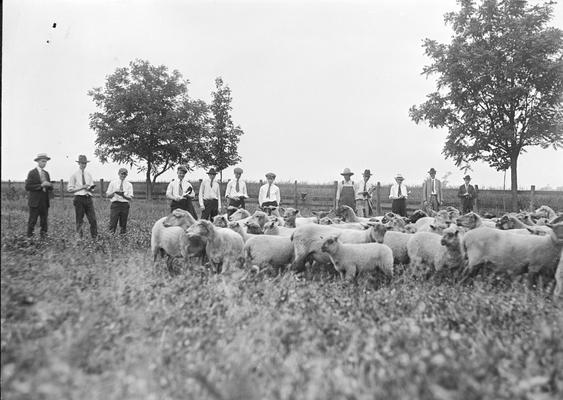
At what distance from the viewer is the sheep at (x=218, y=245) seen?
26.1ft

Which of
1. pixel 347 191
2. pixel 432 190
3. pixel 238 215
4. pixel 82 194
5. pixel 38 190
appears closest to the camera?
pixel 38 190

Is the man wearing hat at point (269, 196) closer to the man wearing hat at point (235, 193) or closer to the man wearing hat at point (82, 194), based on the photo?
the man wearing hat at point (235, 193)

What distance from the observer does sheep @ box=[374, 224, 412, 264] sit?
8.83 m

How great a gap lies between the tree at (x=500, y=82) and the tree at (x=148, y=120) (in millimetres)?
17013

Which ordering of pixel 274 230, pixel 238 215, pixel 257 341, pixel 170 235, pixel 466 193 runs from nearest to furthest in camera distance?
pixel 257 341
pixel 170 235
pixel 274 230
pixel 238 215
pixel 466 193

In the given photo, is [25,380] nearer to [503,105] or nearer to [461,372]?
[461,372]

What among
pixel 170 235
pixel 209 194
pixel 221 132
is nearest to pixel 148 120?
pixel 221 132

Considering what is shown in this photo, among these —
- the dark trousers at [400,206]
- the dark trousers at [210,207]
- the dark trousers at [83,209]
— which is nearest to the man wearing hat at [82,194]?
the dark trousers at [83,209]

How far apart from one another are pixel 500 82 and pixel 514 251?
1921 centimetres

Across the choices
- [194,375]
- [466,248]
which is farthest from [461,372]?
[466,248]

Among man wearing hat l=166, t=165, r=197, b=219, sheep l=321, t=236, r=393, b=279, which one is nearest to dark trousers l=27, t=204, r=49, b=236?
man wearing hat l=166, t=165, r=197, b=219

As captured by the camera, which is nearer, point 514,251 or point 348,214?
point 514,251

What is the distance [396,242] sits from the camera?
8.89 m

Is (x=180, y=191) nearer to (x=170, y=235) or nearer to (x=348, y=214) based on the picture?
(x=170, y=235)
